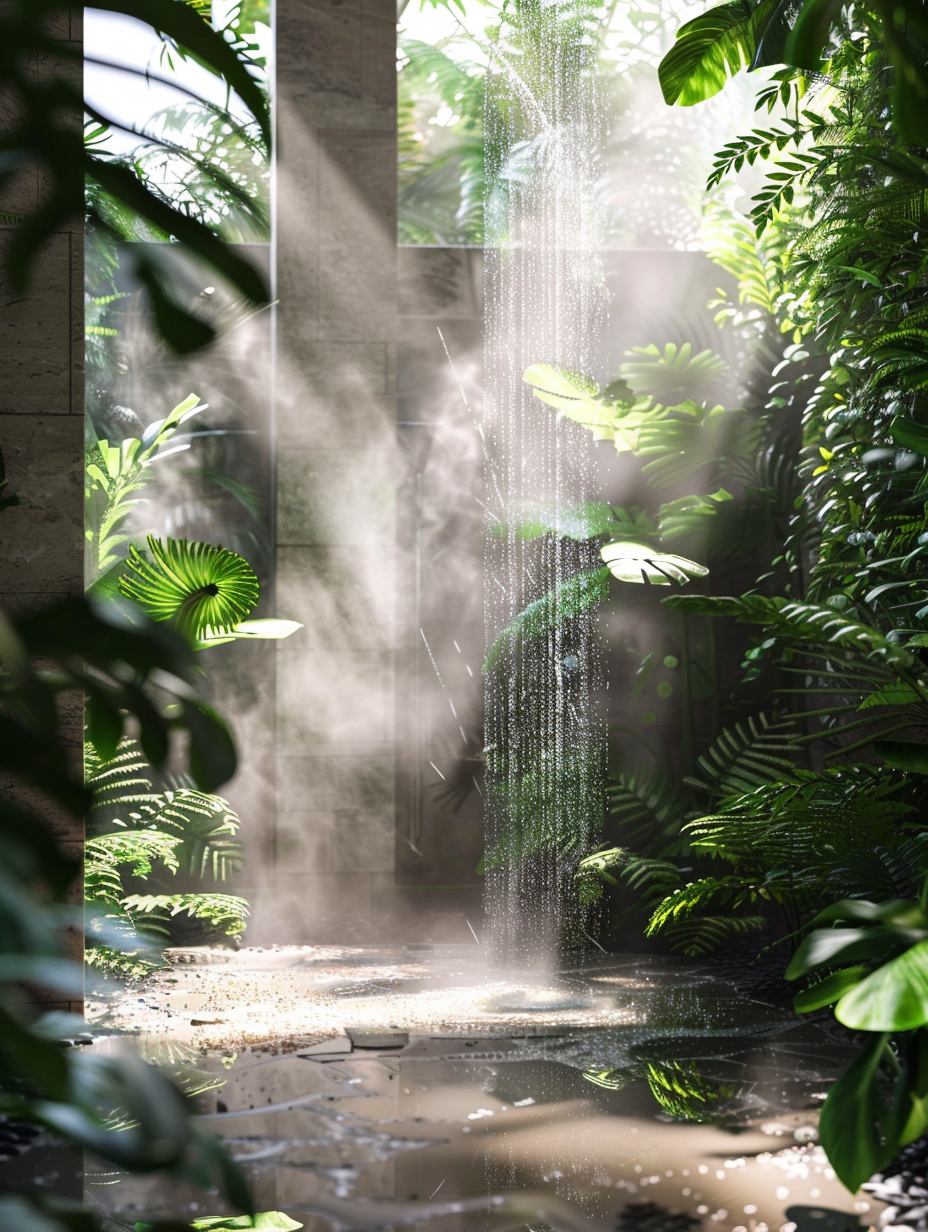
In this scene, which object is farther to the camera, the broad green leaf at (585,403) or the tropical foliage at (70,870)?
the broad green leaf at (585,403)

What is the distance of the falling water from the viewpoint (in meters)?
→ 5.18

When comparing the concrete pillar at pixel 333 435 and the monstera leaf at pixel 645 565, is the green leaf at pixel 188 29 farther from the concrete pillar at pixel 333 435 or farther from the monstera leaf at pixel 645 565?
the concrete pillar at pixel 333 435

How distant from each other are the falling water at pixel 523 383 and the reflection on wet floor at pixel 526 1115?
4.81 ft

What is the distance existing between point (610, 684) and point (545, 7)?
325 centimetres

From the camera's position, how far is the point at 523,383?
18.1 feet

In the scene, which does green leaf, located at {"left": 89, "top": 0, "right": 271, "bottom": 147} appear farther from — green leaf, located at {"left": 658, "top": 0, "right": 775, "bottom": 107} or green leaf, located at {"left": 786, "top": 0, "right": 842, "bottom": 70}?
green leaf, located at {"left": 658, "top": 0, "right": 775, "bottom": 107}

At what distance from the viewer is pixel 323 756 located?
17.7 feet

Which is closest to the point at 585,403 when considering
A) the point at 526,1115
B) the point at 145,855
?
the point at 145,855

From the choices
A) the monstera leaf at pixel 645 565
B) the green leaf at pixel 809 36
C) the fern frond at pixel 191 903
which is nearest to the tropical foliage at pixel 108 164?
the green leaf at pixel 809 36

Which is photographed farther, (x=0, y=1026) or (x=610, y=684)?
(x=610, y=684)

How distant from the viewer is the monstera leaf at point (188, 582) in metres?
3.49

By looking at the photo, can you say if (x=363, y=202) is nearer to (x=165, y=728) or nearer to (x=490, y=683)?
(x=490, y=683)

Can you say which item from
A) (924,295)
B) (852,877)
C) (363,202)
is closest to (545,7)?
(363,202)

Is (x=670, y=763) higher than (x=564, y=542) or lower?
lower
